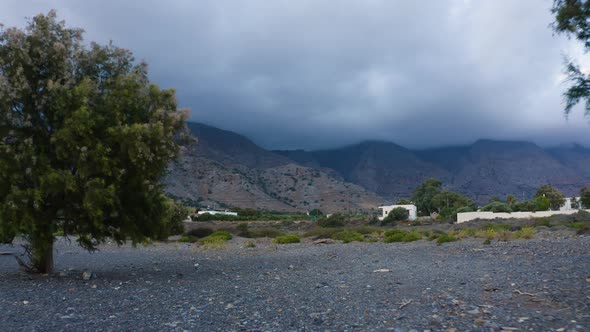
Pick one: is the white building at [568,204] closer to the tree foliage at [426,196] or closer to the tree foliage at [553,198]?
the tree foliage at [553,198]

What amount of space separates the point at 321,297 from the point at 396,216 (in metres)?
68.0

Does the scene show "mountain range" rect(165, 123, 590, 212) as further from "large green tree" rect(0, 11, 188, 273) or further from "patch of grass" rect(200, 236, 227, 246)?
"large green tree" rect(0, 11, 188, 273)

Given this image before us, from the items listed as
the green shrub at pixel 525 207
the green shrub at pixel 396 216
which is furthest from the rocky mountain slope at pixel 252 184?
the green shrub at pixel 525 207

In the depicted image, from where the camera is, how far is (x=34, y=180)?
14.3 m

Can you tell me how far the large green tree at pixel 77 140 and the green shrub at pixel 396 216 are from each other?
61100 millimetres

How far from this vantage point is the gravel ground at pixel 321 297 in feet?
29.6

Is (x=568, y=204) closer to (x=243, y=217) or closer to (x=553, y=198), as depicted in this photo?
(x=553, y=198)

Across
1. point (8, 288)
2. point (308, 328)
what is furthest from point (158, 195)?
point (308, 328)

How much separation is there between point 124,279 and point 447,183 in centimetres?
16324

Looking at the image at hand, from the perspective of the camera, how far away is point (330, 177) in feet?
460

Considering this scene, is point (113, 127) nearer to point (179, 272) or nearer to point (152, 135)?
point (152, 135)

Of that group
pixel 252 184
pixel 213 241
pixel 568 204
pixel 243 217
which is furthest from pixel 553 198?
pixel 213 241

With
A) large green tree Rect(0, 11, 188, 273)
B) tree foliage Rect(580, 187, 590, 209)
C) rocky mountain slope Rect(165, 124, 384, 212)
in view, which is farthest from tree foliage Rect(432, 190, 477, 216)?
large green tree Rect(0, 11, 188, 273)

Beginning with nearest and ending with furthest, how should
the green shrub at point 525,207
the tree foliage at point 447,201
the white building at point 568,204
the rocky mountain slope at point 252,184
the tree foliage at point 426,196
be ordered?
1. the green shrub at point 525,207
2. the white building at point 568,204
3. the tree foliage at point 447,201
4. the tree foliage at point 426,196
5. the rocky mountain slope at point 252,184
